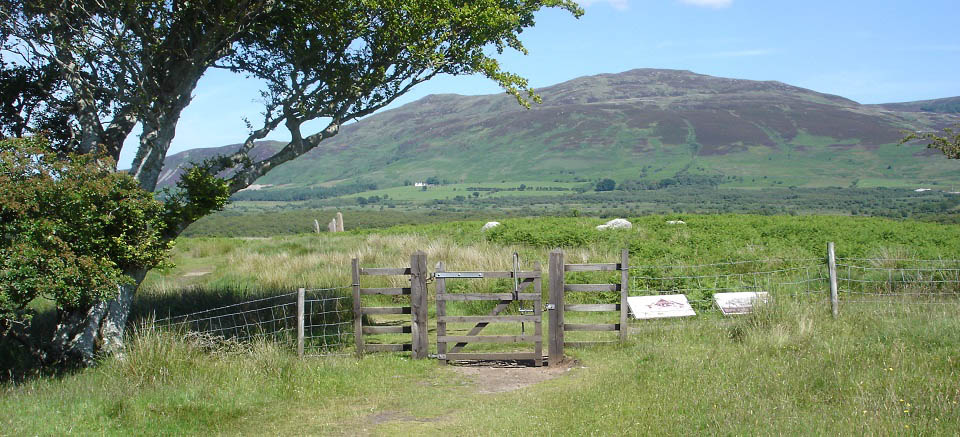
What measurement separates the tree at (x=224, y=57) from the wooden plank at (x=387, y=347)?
4.36m

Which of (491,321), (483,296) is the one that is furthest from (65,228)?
(491,321)

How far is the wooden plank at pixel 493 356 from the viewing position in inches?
534

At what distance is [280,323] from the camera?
16891 millimetres

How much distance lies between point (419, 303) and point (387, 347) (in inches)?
46.0

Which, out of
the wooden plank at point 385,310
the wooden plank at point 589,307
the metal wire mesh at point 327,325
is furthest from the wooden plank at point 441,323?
the wooden plank at point 589,307

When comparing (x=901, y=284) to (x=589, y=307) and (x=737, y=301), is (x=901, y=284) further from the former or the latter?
(x=589, y=307)

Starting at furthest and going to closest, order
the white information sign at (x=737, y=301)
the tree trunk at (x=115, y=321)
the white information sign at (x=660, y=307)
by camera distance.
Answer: the white information sign at (x=660, y=307) < the white information sign at (x=737, y=301) < the tree trunk at (x=115, y=321)

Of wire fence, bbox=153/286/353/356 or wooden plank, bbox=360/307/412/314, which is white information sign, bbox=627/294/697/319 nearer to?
wooden plank, bbox=360/307/412/314

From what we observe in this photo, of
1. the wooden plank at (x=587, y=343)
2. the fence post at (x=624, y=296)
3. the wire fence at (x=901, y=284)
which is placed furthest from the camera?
the wire fence at (x=901, y=284)

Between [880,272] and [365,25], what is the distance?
49.9 ft

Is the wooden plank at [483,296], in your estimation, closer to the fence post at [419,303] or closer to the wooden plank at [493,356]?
the fence post at [419,303]

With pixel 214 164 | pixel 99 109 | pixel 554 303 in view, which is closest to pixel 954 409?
pixel 554 303

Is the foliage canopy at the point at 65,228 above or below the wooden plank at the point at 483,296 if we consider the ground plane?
above

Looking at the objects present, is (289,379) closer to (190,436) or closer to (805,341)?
(190,436)
